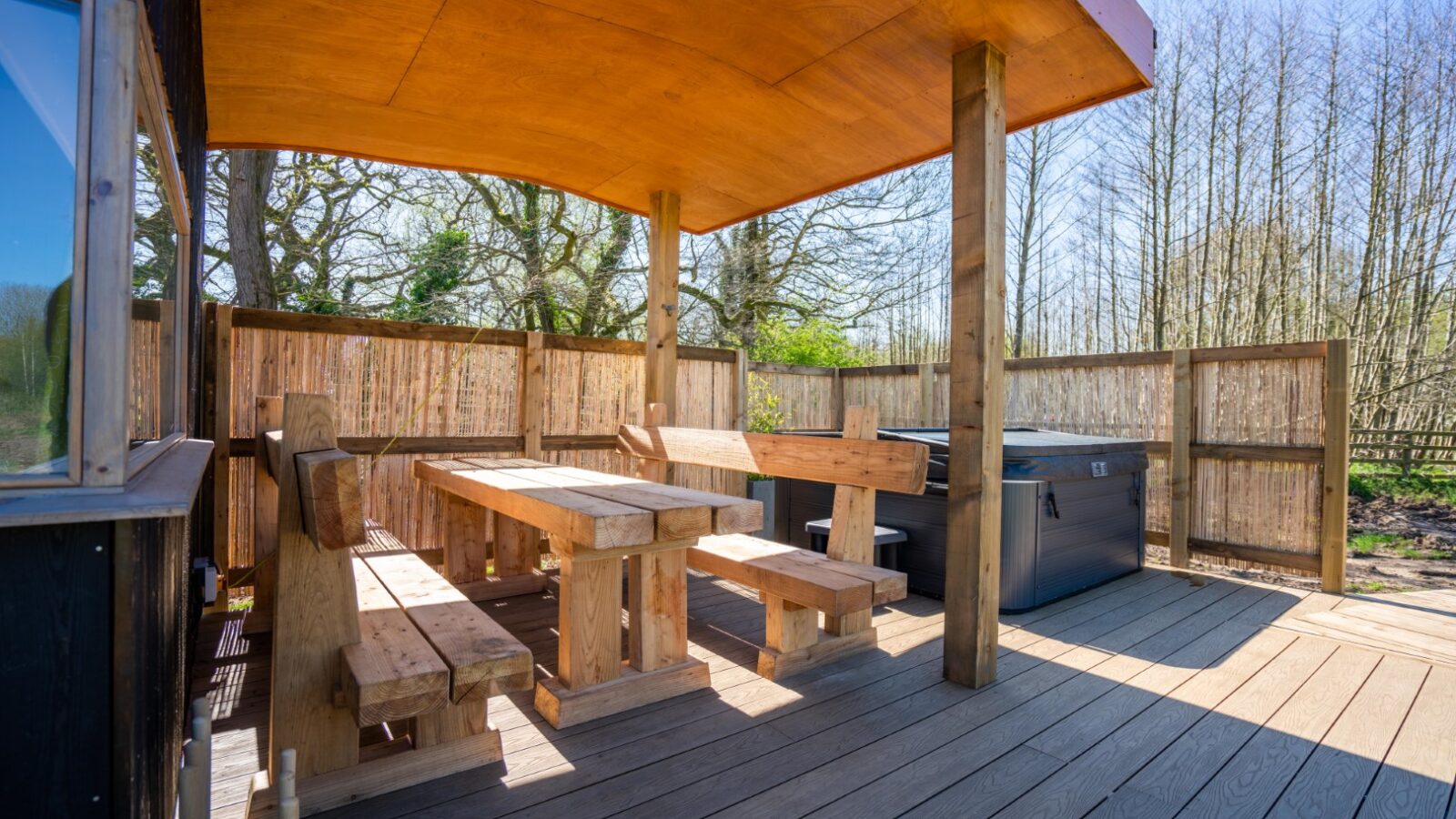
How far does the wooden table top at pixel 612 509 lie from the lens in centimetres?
197

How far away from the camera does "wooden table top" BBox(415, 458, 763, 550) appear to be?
6.47ft

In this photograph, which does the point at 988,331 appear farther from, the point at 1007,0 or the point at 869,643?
the point at 869,643

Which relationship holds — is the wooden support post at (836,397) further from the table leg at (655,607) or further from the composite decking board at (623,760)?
the table leg at (655,607)

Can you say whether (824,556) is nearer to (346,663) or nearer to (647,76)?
(346,663)

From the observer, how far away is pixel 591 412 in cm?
474

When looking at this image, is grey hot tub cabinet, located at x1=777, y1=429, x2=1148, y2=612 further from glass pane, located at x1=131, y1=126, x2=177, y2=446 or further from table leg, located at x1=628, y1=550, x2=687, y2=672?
glass pane, located at x1=131, y1=126, x2=177, y2=446

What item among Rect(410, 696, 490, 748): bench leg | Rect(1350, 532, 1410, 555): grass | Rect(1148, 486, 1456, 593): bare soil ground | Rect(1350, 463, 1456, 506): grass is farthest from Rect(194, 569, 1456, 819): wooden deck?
Rect(1350, 463, 1456, 506): grass

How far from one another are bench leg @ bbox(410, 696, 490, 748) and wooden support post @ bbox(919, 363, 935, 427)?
4.95 metres

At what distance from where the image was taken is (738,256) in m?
9.62

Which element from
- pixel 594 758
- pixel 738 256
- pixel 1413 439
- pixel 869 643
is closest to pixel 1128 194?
pixel 1413 439

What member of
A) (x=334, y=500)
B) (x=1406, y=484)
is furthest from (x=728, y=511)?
(x=1406, y=484)

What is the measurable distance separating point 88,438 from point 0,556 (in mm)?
205

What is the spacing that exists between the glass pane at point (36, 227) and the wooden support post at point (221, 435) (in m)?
2.64

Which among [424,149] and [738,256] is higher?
[738,256]
